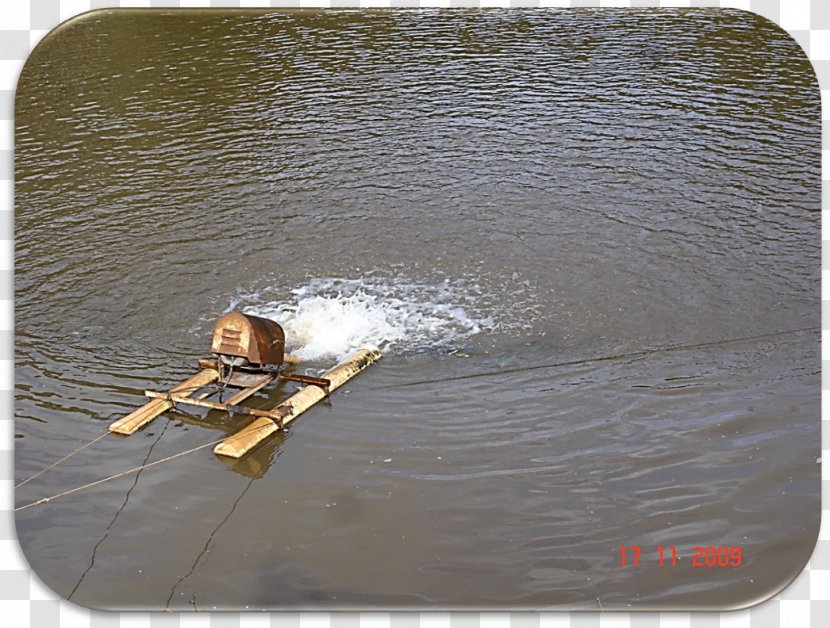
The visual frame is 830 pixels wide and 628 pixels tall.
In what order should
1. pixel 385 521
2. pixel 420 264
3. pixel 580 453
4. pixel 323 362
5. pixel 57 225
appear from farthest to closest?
pixel 57 225 < pixel 420 264 < pixel 323 362 < pixel 580 453 < pixel 385 521

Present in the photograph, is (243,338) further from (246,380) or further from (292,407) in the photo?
(292,407)

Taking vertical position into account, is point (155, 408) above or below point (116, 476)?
above

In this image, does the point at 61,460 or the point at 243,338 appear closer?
the point at 61,460

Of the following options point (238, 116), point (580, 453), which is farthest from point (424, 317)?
point (238, 116)

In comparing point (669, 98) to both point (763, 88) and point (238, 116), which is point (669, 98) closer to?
point (763, 88)

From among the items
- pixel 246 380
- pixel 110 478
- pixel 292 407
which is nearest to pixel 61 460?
Answer: pixel 110 478

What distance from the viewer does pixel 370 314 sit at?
891cm

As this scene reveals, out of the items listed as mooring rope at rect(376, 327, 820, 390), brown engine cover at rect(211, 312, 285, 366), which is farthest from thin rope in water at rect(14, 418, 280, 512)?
mooring rope at rect(376, 327, 820, 390)

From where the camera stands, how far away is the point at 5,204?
5.78 metres

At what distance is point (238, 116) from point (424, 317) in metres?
5.81
